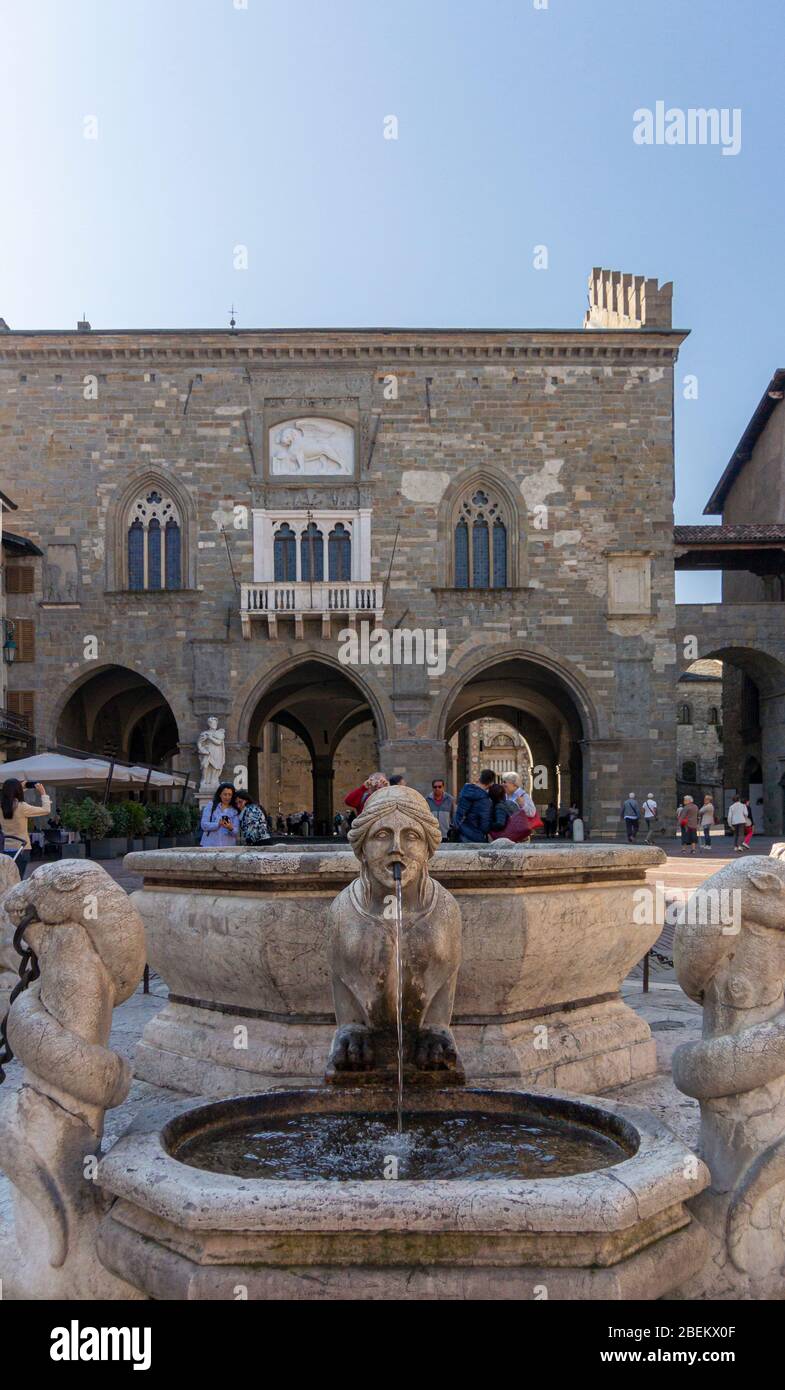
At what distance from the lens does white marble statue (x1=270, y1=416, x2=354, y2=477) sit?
25.5 meters

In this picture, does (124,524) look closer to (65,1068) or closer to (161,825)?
(161,825)

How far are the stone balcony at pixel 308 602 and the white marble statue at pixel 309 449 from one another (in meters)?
2.62

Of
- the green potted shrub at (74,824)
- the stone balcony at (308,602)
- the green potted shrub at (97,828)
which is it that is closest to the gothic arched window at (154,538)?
the stone balcony at (308,602)

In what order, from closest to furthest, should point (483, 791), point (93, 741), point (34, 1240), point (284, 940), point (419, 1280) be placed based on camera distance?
1. point (419, 1280)
2. point (34, 1240)
3. point (284, 940)
4. point (483, 791)
5. point (93, 741)

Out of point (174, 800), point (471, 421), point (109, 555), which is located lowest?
point (174, 800)

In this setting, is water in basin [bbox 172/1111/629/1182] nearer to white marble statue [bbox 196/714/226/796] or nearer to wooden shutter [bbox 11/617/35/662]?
white marble statue [bbox 196/714/226/796]

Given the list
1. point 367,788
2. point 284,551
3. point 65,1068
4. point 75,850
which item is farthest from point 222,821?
point 284,551

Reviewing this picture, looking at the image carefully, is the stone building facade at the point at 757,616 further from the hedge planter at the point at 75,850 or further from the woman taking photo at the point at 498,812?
the woman taking photo at the point at 498,812

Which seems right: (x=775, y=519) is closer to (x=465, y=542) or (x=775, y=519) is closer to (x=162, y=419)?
(x=465, y=542)

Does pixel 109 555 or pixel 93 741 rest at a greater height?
pixel 109 555

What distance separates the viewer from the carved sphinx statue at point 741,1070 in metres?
2.52
